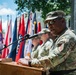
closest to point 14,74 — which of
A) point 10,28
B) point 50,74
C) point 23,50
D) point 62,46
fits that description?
point 50,74

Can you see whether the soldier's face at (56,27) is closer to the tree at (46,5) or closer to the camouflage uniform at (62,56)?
the camouflage uniform at (62,56)

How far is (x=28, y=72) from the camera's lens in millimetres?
2336

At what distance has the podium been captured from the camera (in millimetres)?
2284

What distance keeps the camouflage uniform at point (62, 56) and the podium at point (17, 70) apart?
0.28ft

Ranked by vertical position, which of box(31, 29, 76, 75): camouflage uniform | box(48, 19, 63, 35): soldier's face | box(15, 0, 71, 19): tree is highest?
→ box(15, 0, 71, 19): tree

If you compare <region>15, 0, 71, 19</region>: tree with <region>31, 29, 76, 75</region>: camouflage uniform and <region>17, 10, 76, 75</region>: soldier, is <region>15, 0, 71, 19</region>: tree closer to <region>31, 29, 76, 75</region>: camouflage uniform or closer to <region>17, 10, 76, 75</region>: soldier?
<region>17, 10, 76, 75</region>: soldier

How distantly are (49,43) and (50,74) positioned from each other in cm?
38

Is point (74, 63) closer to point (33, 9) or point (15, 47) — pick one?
point (15, 47)

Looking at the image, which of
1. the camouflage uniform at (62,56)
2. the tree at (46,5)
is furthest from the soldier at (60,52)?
the tree at (46,5)

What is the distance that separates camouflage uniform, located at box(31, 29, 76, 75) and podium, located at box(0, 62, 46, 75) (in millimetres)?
86

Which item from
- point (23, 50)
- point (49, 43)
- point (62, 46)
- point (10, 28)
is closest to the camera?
point (62, 46)

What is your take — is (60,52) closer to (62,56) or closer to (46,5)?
(62,56)

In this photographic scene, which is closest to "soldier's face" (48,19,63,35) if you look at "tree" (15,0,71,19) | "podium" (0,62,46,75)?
"podium" (0,62,46,75)

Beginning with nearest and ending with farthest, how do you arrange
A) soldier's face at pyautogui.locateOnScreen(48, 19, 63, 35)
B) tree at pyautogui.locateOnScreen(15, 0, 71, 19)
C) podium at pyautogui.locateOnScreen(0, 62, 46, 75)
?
1. podium at pyautogui.locateOnScreen(0, 62, 46, 75)
2. soldier's face at pyautogui.locateOnScreen(48, 19, 63, 35)
3. tree at pyautogui.locateOnScreen(15, 0, 71, 19)
